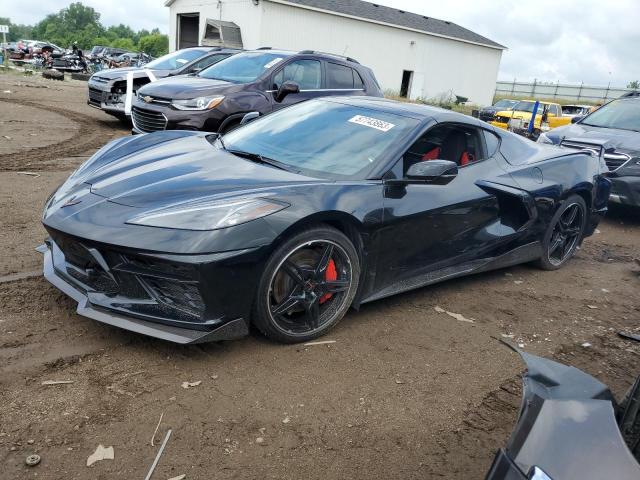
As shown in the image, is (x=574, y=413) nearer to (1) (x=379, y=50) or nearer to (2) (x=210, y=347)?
(2) (x=210, y=347)

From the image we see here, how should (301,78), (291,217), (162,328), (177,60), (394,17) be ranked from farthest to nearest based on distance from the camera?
(394,17) → (177,60) → (301,78) → (291,217) → (162,328)

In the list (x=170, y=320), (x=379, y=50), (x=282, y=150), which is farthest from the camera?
(x=379, y=50)

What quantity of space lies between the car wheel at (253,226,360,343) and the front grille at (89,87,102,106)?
353 inches

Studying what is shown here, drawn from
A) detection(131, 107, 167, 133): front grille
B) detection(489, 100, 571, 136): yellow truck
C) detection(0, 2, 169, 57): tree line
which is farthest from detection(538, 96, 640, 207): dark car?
detection(0, 2, 169, 57): tree line

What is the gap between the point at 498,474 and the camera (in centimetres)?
136

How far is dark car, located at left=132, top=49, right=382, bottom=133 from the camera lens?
740 cm

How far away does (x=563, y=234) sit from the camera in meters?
5.16

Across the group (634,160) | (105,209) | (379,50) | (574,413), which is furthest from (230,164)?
(379,50)

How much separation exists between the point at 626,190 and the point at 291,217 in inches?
230

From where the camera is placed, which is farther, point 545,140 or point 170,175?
point 545,140

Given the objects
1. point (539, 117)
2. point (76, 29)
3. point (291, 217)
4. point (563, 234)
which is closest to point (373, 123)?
point (291, 217)

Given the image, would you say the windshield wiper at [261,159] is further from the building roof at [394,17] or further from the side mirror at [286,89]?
the building roof at [394,17]

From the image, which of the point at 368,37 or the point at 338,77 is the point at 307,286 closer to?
the point at 338,77

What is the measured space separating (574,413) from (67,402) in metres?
→ 2.13
